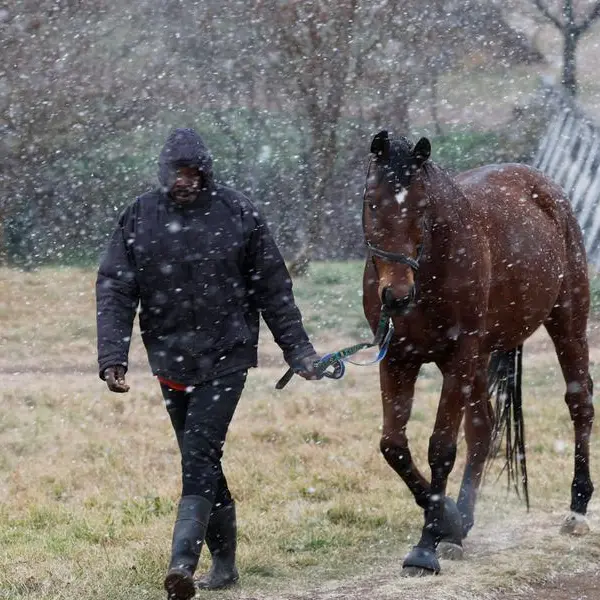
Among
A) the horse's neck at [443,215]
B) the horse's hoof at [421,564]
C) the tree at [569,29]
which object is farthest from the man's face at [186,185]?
the tree at [569,29]

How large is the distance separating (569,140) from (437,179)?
507 inches

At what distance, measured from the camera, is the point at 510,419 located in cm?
693

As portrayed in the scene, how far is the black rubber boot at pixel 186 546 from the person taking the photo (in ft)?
14.3

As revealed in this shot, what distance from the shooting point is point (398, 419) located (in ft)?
18.5

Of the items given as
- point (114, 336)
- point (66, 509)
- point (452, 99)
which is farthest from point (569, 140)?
point (114, 336)

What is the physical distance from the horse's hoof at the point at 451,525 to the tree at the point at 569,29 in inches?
597

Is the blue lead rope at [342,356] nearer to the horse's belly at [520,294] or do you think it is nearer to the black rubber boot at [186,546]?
the black rubber boot at [186,546]

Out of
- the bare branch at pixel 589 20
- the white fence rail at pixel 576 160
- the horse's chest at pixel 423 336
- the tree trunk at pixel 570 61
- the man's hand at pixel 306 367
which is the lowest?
the man's hand at pixel 306 367

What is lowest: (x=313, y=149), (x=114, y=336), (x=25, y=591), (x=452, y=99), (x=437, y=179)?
(x=25, y=591)

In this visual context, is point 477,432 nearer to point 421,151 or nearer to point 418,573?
point 418,573

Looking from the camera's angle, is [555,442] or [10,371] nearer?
[555,442]

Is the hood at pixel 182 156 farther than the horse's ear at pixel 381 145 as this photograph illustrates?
No

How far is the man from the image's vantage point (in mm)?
4680

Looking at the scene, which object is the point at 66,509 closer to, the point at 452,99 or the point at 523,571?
the point at 523,571
